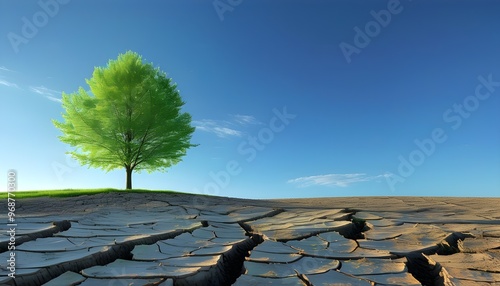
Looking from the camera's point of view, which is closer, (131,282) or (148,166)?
(131,282)

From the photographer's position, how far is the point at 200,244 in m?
2.71

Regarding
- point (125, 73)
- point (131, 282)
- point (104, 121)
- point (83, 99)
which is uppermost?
point (125, 73)

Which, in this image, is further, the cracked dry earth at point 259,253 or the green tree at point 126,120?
the green tree at point 126,120

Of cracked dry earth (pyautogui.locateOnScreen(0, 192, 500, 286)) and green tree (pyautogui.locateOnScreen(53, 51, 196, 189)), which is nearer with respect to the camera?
cracked dry earth (pyautogui.locateOnScreen(0, 192, 500, 286))

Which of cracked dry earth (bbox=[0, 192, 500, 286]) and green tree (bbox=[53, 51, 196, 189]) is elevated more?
green tree (bbox=[53, 51, 196, 189])

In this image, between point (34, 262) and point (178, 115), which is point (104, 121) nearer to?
point (178, 115)

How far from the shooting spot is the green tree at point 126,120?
11961mm

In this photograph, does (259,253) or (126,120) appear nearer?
(259,253)

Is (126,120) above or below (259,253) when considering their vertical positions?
above

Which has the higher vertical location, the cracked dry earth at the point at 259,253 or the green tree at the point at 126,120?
the green tree at the point at 126,120

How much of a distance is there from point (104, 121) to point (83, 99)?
4.18ft

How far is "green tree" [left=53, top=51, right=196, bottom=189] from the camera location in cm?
1196

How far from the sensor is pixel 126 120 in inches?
473

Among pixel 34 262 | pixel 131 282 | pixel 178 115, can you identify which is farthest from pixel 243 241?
pixel 178 115
